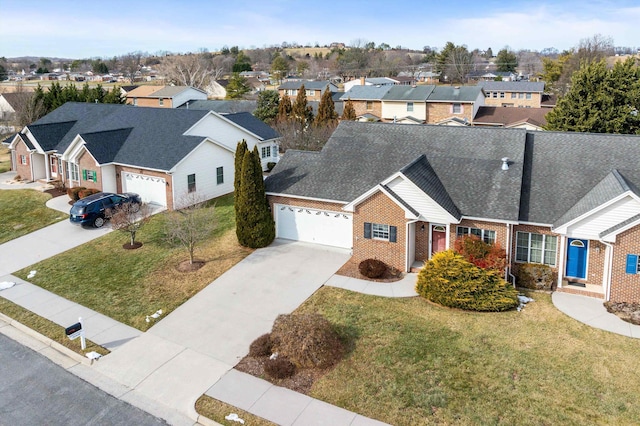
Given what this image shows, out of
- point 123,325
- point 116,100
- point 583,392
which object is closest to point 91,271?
point 123,325

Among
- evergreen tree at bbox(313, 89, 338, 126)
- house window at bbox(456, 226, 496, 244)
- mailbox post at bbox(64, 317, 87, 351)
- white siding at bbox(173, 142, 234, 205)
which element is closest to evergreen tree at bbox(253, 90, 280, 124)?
evergreen tree at bbox(313, 89, 338, 126)

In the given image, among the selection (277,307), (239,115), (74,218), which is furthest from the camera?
(239,115)

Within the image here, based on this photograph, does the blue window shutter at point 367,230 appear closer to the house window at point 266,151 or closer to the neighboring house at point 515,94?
the house window at point 266,151

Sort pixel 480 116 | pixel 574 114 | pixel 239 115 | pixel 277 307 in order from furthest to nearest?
pixel 480 116 < pixel 239 115 < pixel 574 114 < pixel 277 307

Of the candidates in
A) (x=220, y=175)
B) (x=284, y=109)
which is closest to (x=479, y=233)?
(x=220, y=175)

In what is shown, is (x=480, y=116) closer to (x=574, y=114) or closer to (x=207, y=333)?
(x=574, y=114)
